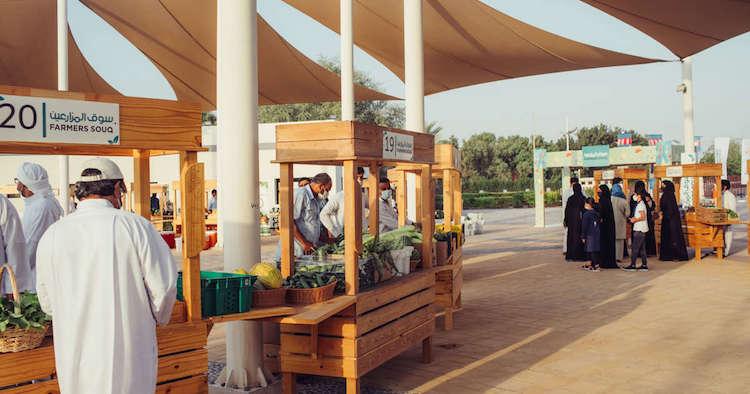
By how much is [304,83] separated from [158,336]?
509 inches

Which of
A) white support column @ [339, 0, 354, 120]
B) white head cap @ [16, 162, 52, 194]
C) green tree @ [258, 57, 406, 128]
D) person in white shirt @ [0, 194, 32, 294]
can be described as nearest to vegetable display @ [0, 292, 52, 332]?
person in white shirt @ [0, 194, 32, 294]

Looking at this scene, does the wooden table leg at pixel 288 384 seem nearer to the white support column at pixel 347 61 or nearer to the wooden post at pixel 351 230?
the wooden post at pixel 351 230

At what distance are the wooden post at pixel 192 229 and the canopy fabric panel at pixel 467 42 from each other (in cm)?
839

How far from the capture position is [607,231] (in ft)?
42.1

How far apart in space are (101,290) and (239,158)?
2325mm

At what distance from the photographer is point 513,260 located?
14117mm

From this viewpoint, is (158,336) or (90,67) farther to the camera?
(90,67)

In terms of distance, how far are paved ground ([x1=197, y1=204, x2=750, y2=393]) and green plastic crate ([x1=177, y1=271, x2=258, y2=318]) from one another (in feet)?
5.26

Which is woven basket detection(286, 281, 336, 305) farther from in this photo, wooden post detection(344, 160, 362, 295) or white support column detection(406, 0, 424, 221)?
white support column detection(406, 0, 424, 221)

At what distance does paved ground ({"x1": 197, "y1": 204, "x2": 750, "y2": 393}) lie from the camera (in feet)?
18.4

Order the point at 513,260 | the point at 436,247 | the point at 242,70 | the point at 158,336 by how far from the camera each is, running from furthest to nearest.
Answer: the point at 513,260 → the point at 436,247 → the point at 242,70 → the point at 158,336

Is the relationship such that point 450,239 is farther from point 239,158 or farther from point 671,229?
point 671,229

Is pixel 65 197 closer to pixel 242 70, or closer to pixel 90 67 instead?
pixel 90 67

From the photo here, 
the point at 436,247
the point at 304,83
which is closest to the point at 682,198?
the point at 304,83
